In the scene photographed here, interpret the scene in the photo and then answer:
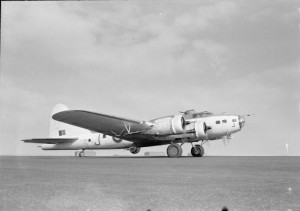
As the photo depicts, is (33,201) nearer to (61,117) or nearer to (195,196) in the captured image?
(195,196)

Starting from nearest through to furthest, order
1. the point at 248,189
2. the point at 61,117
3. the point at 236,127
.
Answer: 1. the point at 248,189
2. the point at 61,117
3. the point at 236,127

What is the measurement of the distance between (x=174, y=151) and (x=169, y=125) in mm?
1941

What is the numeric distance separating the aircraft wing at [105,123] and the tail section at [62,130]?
6932 millimetres

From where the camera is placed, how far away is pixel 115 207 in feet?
11.8

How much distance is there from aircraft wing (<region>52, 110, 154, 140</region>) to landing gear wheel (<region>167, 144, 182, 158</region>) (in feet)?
6.51

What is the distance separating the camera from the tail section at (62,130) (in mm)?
30016

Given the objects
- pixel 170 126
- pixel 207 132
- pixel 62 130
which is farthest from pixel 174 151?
pixel 62 130

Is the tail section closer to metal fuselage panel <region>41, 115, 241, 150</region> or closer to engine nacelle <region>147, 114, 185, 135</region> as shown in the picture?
metal fuselage panel <region>41, 115, 241, 150</region>

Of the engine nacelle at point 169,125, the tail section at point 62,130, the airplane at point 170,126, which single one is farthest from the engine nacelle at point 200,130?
the tail section at point 62,130

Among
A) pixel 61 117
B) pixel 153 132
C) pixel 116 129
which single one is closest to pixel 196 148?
pixel 153 132

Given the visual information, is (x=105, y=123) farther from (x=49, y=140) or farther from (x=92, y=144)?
(x=49, y=140)

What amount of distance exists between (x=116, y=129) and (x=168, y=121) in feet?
13.2

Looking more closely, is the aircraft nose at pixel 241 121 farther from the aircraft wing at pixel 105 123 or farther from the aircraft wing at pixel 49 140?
the aircraft wing at pixel 49 140

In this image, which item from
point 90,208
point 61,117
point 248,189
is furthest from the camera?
point 61,117
